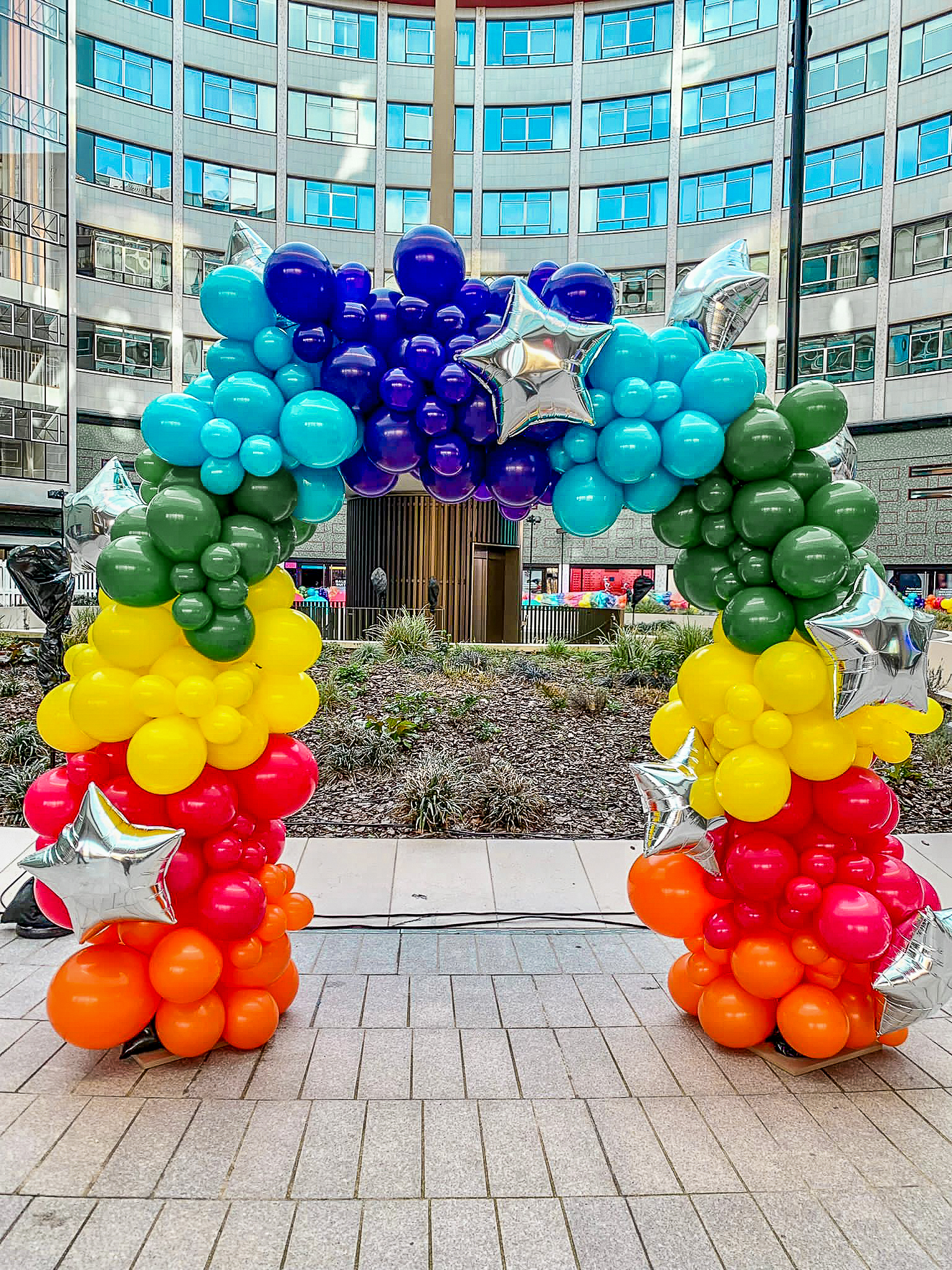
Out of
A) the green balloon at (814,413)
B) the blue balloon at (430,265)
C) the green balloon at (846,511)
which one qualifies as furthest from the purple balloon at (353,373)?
the green balloon at (846,511)

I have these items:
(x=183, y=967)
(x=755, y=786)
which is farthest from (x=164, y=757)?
(x=755, y=786)

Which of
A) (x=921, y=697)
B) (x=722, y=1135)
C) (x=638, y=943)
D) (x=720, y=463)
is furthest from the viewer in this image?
(x=638, y=943)

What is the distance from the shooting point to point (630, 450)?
3.74 meters

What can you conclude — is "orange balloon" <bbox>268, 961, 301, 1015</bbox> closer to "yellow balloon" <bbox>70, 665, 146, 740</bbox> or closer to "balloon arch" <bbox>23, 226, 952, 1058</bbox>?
"balloon arch" <bbox>23, 226, 952, 1058</bbox>

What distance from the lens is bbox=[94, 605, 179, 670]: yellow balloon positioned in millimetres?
3746

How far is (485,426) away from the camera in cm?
383

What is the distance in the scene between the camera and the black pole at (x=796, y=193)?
757 centimetres

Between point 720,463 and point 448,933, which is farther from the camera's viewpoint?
point 448,933

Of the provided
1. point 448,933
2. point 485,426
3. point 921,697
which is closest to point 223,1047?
point 448,933

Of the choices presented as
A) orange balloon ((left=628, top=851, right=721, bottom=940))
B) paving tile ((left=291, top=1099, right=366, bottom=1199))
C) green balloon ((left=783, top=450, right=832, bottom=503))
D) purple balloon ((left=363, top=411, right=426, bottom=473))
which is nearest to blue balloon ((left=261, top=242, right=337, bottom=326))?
purple balloon ((left=363, top=411, right=426, bottom=473))

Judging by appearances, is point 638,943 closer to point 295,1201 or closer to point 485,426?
point 295,1201

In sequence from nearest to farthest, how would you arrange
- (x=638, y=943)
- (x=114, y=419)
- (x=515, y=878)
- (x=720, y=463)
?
1. (x=720, y=463)
2. (x=638, y=943)
3. (x=515, y=878)
4. (x=114, y=419)

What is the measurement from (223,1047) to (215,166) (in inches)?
1356

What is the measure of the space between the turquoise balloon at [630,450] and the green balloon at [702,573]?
55cm
